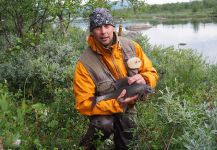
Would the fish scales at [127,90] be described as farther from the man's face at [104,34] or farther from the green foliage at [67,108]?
the man's face at [104,34]

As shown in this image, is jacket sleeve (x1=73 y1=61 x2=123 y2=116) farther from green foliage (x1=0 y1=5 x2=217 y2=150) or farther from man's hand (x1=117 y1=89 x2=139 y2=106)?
green foliage (x1=0 y1=5 x2=217 y2=150)

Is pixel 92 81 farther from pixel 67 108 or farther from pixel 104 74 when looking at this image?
pixel 67 108

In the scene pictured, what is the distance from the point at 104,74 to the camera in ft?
14.3

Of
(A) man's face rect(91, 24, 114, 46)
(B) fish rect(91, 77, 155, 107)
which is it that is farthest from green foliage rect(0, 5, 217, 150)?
(A) man's face rect(91, 24, 114, 46)

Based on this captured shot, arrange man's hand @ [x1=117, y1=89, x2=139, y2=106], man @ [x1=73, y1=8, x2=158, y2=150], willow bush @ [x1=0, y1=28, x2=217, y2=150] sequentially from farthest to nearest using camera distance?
man @ [x1=73, y1=8, x2=158, y2=150] < man's hand @ [x1=117, y1=89, x2=139, y2=106] < willow bush @ [x1=0, y1=28, x2=217, y2=150]

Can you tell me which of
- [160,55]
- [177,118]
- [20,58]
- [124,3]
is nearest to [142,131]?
[177,118]

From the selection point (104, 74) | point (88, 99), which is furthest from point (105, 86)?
point (88, 99)

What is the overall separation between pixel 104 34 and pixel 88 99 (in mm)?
723

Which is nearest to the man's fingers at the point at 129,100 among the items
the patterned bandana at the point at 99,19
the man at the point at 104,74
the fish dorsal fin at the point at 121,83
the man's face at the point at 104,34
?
the man at the point at 104,74

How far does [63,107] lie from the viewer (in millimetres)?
5309

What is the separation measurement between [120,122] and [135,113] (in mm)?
230

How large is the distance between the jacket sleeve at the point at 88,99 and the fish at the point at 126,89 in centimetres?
5

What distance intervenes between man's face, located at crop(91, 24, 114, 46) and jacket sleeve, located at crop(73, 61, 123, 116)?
36 cm

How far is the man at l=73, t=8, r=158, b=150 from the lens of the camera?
167 inches
